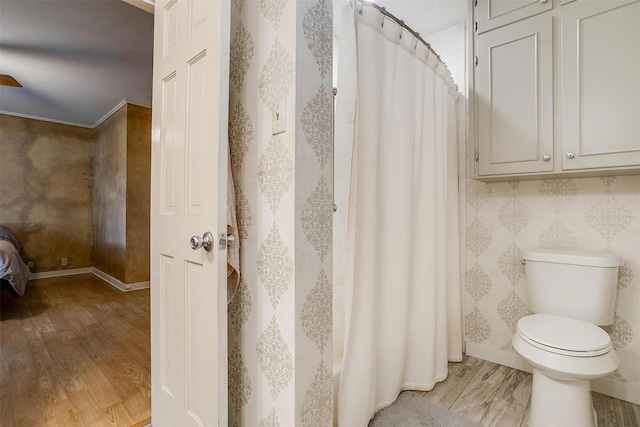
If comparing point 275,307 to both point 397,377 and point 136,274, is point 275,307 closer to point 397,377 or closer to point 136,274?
point 397,377

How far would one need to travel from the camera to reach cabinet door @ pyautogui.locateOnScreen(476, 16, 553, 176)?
65.3 inches

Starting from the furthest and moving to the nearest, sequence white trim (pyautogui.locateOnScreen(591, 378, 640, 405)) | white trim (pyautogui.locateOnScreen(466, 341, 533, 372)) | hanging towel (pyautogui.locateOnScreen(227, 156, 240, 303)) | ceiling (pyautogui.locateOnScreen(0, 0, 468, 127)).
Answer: ceiling (pyautogui.locateOnScreen(0, 0, 468, 127)), white trim (pyautogui.locateOnScreen(466, 341, 533, 372)), white trim (pyautogui.locateOnScreen(591, 378, 640, 405)), hanging towel (pyautogui.locateOnScreen(227, 156, 240, 303))

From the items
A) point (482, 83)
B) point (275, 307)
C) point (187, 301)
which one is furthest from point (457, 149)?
point (187, 301)

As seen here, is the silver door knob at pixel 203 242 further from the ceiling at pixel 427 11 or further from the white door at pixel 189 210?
the ceiling at pixel 427 11

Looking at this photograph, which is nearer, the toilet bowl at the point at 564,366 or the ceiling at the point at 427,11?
the toilet bowl at the point at 564,366

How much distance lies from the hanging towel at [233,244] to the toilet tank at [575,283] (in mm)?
1638

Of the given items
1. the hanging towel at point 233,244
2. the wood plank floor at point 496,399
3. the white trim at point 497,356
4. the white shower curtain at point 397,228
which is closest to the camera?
the hanging towel at point 233,244

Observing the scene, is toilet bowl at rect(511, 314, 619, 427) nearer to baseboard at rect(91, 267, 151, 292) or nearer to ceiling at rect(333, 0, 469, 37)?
ceiling at rect(333, 0, 469, 37)

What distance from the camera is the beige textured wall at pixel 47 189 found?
4.38 meters

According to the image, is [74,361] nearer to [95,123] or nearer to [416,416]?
[416,416]

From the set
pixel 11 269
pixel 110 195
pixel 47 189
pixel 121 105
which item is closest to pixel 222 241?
pixel 11 269

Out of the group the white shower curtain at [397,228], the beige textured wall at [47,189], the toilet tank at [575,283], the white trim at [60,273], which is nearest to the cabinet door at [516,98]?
the white shower curtain at [397,228]

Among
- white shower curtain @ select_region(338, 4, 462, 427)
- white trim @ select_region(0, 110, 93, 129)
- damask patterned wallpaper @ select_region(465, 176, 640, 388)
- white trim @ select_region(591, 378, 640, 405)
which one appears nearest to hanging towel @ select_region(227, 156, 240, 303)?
white shower curtain @ select_region(338, 4, 462, 427)

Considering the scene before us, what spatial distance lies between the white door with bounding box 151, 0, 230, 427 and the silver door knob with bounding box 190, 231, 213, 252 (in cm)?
2
